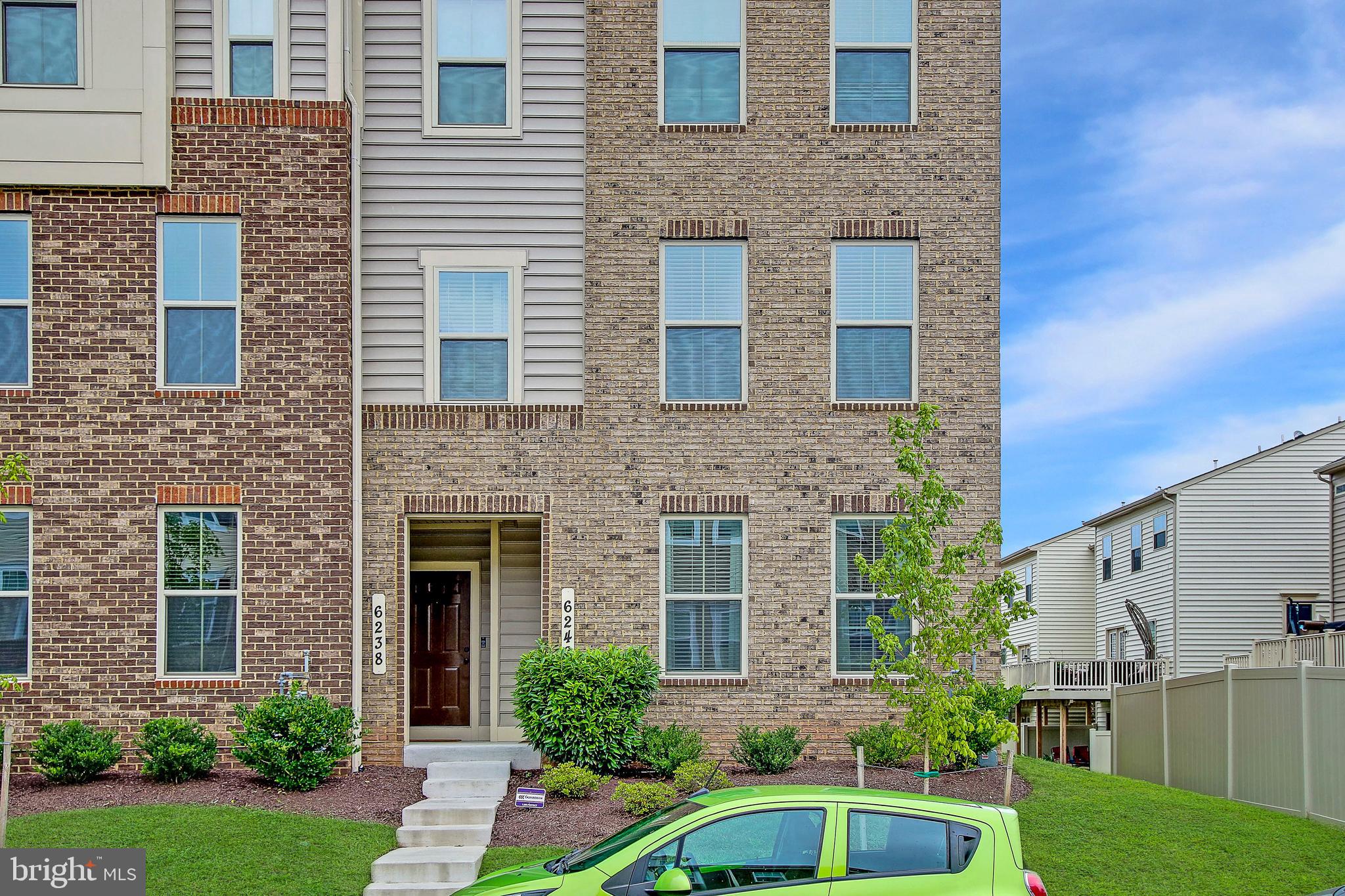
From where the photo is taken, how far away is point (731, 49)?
609 inches

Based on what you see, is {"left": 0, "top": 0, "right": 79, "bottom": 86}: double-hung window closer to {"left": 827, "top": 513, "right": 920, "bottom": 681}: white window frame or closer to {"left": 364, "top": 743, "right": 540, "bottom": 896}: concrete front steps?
{"left": 364, "top": 743, "right": 540, "bottom": 896}: concrete front steps

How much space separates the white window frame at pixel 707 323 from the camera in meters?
15.1

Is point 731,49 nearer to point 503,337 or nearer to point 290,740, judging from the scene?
point 503,337

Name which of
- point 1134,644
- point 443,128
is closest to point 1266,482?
point 1134,644

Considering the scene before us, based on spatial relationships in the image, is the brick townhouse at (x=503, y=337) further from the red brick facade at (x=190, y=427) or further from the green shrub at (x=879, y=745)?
the green shrub at (x=879, y=745)

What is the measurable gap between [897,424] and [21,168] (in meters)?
10.4

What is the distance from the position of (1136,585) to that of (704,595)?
23.0 metres

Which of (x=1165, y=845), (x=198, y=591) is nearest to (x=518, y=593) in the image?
(x=198, y=591)

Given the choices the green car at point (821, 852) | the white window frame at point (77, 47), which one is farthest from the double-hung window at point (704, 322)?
the green car at point (821, 852)

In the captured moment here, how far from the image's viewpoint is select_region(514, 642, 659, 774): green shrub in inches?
536

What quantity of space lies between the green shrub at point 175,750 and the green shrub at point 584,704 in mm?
3380

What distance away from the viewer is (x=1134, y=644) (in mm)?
34594

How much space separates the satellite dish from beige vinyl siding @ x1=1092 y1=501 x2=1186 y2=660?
14 cm

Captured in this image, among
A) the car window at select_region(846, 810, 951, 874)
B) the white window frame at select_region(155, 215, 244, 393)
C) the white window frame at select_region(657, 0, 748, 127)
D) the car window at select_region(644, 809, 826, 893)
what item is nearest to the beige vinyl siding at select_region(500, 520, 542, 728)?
the white window frame at select_region(155, 215, 244, 393)
